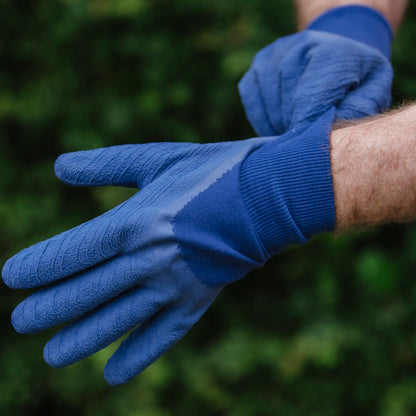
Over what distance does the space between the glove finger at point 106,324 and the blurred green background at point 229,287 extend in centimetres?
81

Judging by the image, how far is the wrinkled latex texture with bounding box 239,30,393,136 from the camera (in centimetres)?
104

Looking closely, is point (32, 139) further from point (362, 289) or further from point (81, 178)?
point (362, 289)

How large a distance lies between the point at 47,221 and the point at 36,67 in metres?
0.70

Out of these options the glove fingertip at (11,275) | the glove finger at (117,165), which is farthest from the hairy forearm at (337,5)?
the glove fingertip at (11,275)

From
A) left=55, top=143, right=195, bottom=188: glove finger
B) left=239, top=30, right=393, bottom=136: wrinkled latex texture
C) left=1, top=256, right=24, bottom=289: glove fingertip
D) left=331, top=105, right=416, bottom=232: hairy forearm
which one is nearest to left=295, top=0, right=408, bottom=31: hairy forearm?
left=239, top=30, right=393, bottom=136: wrinkled latex texture

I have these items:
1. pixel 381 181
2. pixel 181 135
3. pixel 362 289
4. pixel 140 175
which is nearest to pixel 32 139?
pixel 181 135

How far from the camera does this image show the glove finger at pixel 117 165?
0.95m

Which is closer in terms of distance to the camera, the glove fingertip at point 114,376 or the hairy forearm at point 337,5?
the glove fingertip at point 114,376

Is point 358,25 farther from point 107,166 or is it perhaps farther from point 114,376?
point 114,376

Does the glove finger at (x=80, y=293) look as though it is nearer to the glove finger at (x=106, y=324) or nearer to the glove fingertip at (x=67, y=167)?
the glove finger at (x=106, y=324)

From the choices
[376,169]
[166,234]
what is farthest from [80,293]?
[376,169]

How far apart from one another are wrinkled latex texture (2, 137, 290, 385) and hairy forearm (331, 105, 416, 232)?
167mm

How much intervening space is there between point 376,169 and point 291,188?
16 centimetres

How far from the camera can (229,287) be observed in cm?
206
